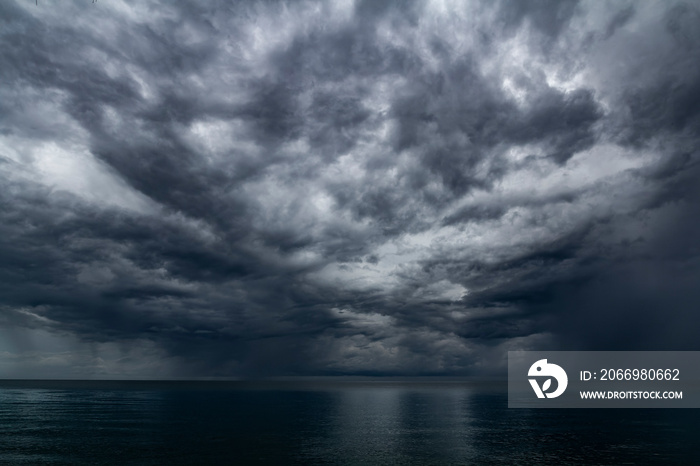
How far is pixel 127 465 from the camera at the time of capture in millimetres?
56781

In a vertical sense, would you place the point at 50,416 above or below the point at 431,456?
below

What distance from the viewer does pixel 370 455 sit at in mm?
63875

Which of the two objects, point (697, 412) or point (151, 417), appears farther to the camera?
point (697, 412)

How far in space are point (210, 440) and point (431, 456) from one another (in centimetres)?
3820

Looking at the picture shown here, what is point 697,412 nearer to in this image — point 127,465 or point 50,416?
point 127,465

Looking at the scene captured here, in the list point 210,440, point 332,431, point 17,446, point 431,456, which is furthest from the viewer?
point 332,431

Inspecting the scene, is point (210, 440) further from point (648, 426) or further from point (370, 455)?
point (648, 426)

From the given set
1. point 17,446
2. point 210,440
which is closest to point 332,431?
point 210,440

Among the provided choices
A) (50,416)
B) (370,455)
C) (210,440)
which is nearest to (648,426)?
(370,455)

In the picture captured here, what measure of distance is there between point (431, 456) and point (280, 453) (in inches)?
863

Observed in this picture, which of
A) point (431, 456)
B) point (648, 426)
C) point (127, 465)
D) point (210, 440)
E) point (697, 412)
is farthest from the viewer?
point (697, 412)

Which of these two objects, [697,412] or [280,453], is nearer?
[280,453]

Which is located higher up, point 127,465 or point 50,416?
point 127,465

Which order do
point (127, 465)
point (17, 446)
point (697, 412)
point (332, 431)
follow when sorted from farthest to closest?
point (697, 412) < point (332, 431) < point (17, 446) < point (127, 465)
